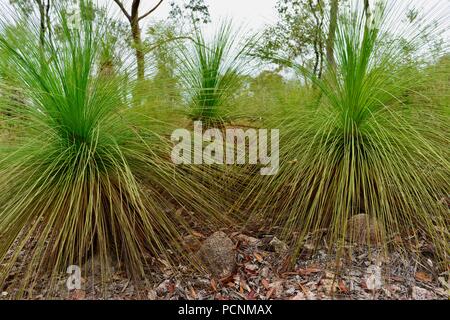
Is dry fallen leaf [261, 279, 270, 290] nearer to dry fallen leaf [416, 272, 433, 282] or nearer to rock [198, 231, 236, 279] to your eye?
rock [198, 231, 236, 279]

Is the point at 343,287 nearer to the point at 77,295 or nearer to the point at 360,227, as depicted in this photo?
the point at 360,227

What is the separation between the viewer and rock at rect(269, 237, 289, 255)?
1604mm

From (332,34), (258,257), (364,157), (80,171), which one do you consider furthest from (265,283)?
Answer: (332,34)

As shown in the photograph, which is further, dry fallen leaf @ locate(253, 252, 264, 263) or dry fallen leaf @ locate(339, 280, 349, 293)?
dry fallen leaf @ locate(253, 252, 264, 263)

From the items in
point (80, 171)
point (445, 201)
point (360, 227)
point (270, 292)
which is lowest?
point (270, 292)

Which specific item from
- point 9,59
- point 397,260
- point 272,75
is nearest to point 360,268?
point 397,260

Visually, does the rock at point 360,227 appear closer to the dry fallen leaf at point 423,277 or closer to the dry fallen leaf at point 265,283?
the dry fallen leaf at point 423,277

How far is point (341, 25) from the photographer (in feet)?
5.44

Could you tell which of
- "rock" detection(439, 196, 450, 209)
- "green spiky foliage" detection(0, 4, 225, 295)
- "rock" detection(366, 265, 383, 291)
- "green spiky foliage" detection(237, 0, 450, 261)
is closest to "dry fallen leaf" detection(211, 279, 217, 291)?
"green spiky foliage" detection(0, 4, 225, 295)

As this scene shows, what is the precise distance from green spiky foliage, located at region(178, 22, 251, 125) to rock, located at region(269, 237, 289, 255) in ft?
3.16

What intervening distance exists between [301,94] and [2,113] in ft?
6.16

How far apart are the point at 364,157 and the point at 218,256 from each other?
872 millimetres

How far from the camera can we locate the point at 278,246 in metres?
1.63
